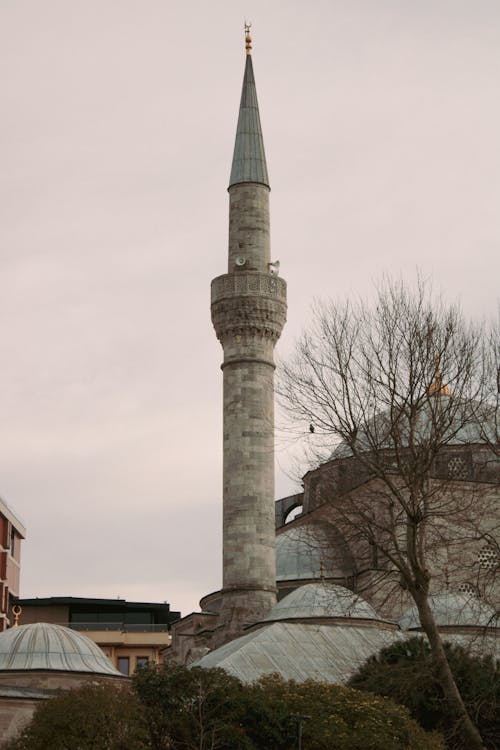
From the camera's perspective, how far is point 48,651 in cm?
2961

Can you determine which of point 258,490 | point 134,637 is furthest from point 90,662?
point 134,637

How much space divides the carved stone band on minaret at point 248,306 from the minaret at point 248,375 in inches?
1.1

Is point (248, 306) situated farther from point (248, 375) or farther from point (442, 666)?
point (442, 666)

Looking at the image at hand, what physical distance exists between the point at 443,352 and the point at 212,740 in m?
7.63

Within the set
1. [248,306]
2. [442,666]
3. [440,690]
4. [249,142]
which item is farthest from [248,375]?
[442,666]

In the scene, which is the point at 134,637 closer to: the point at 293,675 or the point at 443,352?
the point at 293,675

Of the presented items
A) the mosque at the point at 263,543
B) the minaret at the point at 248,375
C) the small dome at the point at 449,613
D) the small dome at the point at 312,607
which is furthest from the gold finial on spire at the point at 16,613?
the small dome at the point at 449,613

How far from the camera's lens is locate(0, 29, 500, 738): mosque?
29.4 m

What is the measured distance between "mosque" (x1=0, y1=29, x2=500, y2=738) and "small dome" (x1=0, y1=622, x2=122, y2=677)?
36 mm

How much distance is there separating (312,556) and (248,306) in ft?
28.5

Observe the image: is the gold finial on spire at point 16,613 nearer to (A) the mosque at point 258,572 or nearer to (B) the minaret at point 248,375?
(A) the mosque at point 258,572

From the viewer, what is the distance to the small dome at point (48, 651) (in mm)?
29188

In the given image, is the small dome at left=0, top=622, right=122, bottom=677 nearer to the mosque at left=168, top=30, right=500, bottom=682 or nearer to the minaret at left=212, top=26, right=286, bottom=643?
the mosque at left=168, top=30, right=500, bottom=682

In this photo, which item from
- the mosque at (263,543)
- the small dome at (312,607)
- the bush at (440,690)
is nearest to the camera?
the bush at (440,690)
